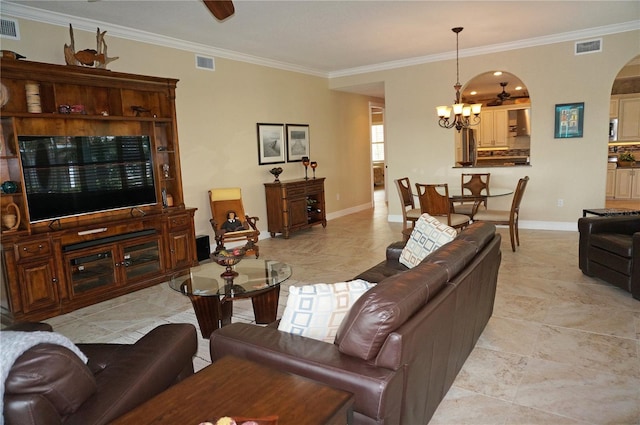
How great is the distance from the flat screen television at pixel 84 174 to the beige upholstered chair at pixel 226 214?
3.25ft

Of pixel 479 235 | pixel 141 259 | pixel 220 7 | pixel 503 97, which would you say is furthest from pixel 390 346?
pixel 503 97

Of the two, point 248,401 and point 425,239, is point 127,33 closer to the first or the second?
point 425,239

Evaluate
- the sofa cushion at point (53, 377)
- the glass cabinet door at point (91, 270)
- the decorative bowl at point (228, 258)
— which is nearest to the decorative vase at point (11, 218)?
the glass cabinet door at point (91, 270)

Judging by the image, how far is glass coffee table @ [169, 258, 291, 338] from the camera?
3.03 metres

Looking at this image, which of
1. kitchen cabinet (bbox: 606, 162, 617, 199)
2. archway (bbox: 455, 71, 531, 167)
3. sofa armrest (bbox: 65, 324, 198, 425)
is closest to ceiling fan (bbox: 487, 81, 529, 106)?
archway (bbox: 455, 71, 531, 167)

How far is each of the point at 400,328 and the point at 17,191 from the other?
3809 mm

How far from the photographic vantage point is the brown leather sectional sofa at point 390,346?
59.2 inches

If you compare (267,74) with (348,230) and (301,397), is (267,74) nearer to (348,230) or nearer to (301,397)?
(348,230)

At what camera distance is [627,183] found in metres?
8.77

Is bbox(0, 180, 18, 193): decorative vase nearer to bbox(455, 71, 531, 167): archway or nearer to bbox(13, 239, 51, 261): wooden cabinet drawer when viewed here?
bbox(13, 239, 51, 261): wooden cabinet drawer

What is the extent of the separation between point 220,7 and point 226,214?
3.57 meters

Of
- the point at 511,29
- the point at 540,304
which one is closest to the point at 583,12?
the point at 511,29

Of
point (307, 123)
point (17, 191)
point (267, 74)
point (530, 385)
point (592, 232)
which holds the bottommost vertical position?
point (530, 385)

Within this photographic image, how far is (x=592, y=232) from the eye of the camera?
411 centimetres
